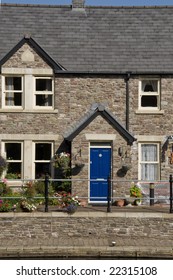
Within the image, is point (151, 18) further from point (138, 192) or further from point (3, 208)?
point (3, 208)

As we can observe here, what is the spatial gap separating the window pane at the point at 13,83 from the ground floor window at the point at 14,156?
2.15m

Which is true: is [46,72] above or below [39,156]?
above

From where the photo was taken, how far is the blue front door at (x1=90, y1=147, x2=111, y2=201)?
19.7 meters

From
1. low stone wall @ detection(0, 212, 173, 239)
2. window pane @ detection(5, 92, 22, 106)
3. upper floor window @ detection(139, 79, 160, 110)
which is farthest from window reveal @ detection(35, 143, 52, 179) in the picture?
low stone wall @ detection(0, 212, 173, 239)

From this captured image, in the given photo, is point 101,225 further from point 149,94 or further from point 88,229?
point 149,94

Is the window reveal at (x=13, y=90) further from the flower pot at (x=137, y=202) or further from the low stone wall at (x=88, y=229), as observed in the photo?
the low stone wall at (x=88, y=229)

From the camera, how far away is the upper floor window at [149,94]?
68.3 ft

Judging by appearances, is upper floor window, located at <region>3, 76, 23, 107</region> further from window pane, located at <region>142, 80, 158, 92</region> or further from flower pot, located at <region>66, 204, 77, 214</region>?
flower pot, located at <region>66, 204, 77, 214</region>

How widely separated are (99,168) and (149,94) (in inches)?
140

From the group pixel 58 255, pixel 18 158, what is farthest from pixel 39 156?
pixel 58 255

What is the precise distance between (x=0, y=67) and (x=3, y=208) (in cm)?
637

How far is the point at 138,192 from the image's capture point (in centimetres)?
1945

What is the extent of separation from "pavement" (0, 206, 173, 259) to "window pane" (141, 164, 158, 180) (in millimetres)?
4289

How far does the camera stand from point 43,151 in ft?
67.9
